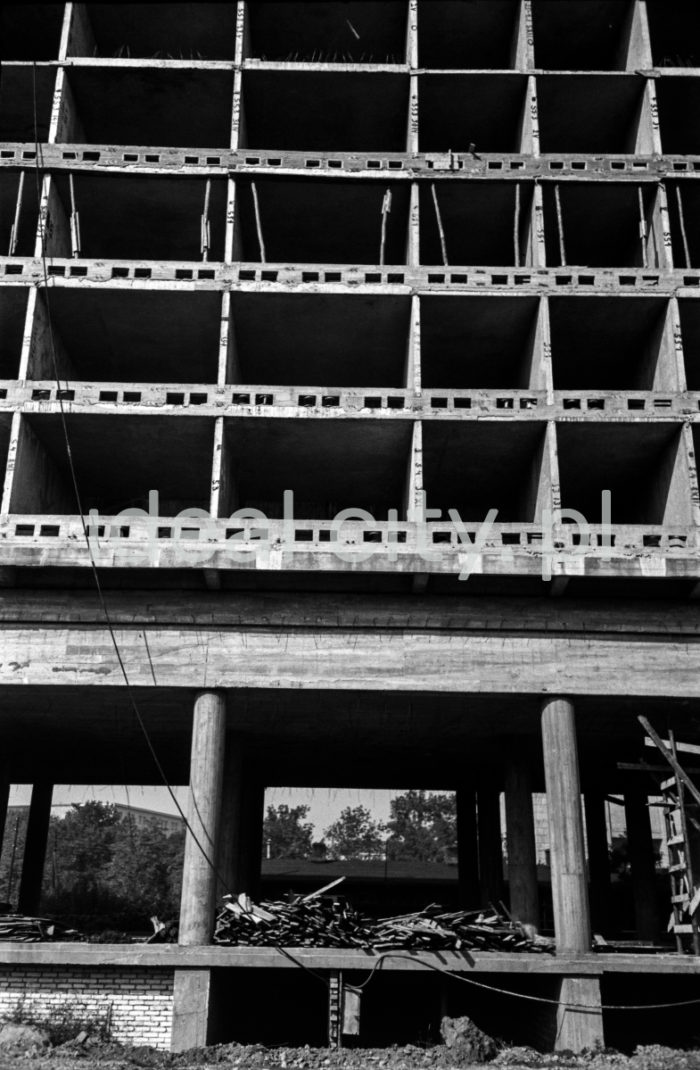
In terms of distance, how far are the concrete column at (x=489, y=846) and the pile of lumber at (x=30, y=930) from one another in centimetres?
1043

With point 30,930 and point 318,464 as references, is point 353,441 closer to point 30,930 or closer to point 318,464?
point 318,464

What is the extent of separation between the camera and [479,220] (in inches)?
860

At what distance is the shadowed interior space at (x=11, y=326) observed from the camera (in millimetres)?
19703

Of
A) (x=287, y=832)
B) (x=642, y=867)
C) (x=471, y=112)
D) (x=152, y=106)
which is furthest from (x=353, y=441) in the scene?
(x=287, y=832)

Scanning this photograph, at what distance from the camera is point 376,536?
20234 mm

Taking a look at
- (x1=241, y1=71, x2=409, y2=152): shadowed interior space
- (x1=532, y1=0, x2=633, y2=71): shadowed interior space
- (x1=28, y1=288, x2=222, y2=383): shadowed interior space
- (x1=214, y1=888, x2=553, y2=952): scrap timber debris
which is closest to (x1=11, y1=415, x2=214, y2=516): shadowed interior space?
(x1=28, y1=288, x2=222, y2=383): shadowed interior space

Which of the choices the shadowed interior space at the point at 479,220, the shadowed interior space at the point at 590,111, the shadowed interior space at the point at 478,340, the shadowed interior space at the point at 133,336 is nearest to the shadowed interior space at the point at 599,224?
the shadowed interior space at the point at 479,220

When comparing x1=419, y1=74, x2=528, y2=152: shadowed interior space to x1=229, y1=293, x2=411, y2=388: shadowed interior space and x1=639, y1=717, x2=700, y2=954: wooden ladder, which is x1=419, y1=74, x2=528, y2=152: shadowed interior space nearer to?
x1=229, y1=293, x2=411, y2=388: shadowed interior space

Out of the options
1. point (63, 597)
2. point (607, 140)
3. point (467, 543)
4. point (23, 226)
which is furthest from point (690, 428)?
point (23, 226)

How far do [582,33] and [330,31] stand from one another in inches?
230

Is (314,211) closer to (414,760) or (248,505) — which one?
(248,505)

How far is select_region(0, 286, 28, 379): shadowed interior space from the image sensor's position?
1970 centimetres

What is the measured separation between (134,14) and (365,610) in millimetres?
15170

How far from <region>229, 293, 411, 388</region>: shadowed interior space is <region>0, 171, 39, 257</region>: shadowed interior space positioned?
4955 mm
